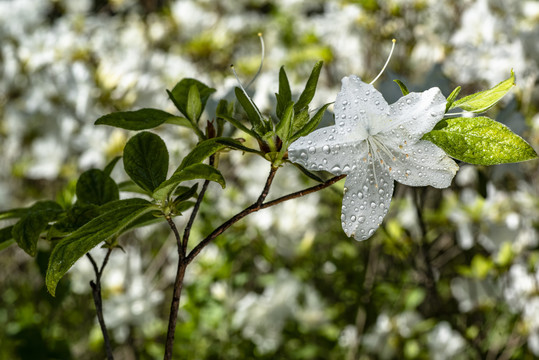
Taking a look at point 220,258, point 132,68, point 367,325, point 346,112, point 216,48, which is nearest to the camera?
point 346,112

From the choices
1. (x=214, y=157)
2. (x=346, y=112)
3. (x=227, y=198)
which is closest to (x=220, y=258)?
(x=227, y=198)

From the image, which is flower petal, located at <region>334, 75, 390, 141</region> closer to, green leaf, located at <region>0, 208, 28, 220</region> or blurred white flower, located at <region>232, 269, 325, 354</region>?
green leaf, located at <region>0, 208, 28, 220</region>

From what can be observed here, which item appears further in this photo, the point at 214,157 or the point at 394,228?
the point at 394,228

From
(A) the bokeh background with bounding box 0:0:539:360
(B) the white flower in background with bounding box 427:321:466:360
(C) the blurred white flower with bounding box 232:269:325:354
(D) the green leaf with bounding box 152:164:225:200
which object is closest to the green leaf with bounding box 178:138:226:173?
(D) the green leaf with bounding box 152:164:225:200

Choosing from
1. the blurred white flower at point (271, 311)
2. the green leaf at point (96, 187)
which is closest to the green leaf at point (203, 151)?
the green leaf at point (96, 187)

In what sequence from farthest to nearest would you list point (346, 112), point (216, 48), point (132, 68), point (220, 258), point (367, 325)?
point (216, 48) < point (132, 68) < point (367, 325) < point (220, 258) < point (346, 112)

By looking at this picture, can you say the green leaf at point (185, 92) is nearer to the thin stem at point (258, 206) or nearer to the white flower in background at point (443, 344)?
the thin stem at point (258, 206)

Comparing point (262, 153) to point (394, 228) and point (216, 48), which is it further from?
point (216, 48)
